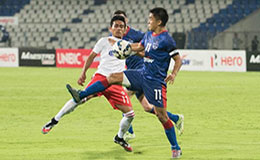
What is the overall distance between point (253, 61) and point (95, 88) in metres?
23.1

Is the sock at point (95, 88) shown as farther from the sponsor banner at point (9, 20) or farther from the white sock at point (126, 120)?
the sponsor banner at point (9, 20)

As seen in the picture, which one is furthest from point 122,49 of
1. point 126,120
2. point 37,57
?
point 37,57

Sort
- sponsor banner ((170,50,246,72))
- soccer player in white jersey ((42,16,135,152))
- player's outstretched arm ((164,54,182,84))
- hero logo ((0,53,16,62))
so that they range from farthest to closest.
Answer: hero logo ((0,53,16,62)), sponsor banner ((170,50,246,72)), soccer player in white jersey ((42,16,135,152)), player's outstretched arm ((164,54,182,84))

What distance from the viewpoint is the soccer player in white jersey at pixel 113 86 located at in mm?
9094

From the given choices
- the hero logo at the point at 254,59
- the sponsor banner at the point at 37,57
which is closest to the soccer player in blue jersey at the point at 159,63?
the hero logo at the point at 254,59

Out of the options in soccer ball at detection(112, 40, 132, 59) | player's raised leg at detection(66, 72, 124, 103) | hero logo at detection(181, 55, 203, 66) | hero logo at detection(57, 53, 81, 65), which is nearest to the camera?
soccer ball at detection(112, 40, 132, 59)

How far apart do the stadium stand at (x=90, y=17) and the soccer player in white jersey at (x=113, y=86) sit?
1163 inches

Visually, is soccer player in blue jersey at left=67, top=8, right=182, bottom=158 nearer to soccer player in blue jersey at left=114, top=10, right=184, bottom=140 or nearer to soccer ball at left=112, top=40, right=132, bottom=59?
soccer ball at left=112, top=40, right=132, bottom=59

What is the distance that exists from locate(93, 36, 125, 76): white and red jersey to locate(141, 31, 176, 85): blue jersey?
Result: 1.19 metres

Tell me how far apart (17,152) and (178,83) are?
51.6 ft

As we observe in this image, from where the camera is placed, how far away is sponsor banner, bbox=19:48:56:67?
1419 inches

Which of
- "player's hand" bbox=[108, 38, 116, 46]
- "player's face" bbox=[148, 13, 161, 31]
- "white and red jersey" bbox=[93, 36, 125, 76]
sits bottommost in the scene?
"white and red jersey" bbox=[93, 36, 125, 76]

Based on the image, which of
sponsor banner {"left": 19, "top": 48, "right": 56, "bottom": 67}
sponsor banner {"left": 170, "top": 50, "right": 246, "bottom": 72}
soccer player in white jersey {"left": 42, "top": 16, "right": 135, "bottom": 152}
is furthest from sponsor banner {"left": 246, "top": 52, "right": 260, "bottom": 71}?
soccer player in white jersey {"left": 42, "top": 16, "right": 135, "bottom": 152}

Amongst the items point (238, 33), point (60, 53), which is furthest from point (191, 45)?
point (60, 53)
